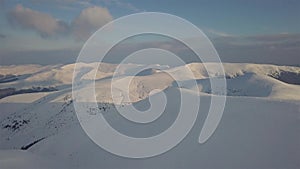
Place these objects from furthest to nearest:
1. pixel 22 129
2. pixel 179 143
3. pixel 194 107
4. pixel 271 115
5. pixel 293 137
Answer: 1. pixel 22 129
2. pixel 194 107
3. pixel 271 115
4. pixel 179 143
5. pixel 293 137

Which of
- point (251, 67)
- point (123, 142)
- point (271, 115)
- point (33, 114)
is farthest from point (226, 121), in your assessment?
point (251, 67)

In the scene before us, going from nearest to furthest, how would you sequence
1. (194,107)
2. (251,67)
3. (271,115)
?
1. (271,115)
2. (194,107)
3. (251,67)

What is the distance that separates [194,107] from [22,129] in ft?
100

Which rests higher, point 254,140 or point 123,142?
point 123,142

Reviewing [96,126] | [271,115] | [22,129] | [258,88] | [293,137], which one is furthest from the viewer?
[258,88]

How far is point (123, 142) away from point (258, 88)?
37971 millimetres

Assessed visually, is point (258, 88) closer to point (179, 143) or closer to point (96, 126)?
point (96, 126)

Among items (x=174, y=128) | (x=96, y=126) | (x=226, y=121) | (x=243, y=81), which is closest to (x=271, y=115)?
(x=226, y=121)

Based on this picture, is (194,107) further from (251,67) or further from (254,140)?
(251,67)

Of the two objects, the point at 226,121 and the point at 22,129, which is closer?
the point at 226,121

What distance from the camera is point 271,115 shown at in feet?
50.8

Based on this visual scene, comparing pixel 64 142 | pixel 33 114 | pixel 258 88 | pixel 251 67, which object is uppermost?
pixel 251 67

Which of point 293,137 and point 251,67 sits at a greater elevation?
point 251,67

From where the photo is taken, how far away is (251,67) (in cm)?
11431
